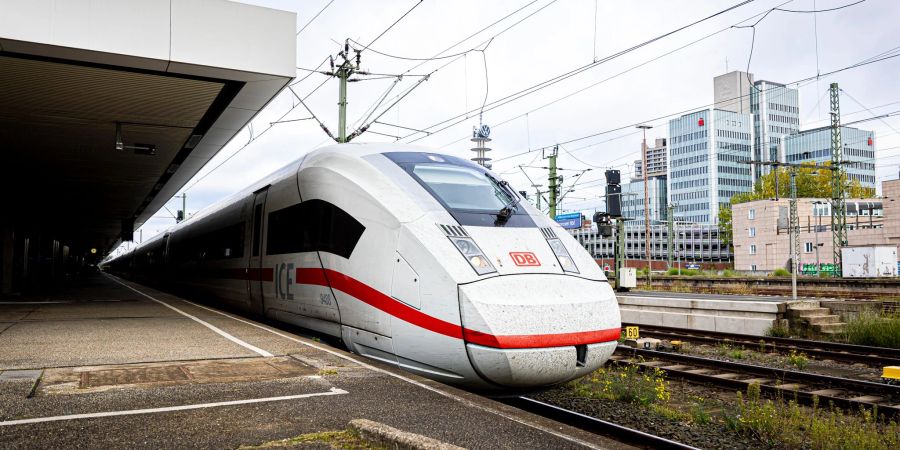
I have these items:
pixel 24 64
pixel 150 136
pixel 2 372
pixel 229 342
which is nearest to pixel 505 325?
pixel 229 342

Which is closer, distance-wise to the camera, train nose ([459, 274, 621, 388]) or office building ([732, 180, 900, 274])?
train nose ([459, 274, 621, 388])

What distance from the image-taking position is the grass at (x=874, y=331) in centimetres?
1345

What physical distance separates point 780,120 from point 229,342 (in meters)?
151

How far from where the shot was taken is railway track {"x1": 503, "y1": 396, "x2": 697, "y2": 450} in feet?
19.9

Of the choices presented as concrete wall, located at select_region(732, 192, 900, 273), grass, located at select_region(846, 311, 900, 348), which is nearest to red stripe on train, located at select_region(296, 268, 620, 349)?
grass, located at select_region(846, 311, 900, 348)

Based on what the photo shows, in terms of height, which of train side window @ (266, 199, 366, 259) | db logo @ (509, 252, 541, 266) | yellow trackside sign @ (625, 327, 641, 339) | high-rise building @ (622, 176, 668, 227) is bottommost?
yellow trackside sign @ (625, 327, 641, 339)

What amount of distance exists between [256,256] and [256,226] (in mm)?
609

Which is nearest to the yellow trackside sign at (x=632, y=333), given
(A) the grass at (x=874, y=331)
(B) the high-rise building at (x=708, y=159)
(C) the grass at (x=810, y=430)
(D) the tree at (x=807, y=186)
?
(A) the grass at (x=874, y=331)

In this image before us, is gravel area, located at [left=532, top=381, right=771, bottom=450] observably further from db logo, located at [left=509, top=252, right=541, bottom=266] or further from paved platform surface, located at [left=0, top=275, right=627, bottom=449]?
paved platform surface, located at [left=0, top=275, right=627, bottom=449]

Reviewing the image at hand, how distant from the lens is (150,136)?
15.0 m

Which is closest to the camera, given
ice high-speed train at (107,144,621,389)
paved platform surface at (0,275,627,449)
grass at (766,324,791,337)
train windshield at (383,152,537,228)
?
paved platform surface at (0,275,627,449)

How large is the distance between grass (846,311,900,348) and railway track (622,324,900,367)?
1.24m

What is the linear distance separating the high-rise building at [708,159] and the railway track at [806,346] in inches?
4544

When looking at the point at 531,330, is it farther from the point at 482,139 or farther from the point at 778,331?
the point at 482,139
